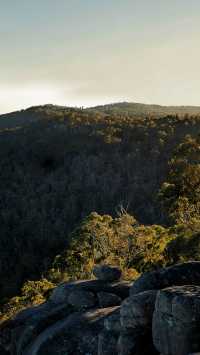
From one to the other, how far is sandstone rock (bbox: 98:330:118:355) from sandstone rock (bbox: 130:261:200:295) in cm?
207

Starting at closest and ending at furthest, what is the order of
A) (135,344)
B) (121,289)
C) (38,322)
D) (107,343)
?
(135,344) < (107,343) < (38,322) < (121,289)

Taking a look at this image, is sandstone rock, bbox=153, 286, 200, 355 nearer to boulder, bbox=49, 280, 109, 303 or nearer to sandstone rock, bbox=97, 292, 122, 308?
sandstone rock, bbox=97, 292, 122, 308

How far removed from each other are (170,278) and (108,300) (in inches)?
185

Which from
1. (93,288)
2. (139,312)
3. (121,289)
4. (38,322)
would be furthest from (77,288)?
(139,312)

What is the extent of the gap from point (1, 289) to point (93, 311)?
218ft

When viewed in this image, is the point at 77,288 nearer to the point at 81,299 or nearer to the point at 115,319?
the point at 81,299

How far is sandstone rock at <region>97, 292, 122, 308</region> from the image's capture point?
22.0 metres

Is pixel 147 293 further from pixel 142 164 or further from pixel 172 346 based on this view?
pixel 142 164

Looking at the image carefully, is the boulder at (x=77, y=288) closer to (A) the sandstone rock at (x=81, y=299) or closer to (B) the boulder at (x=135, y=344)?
(A) the sandstone rock at (x=81, y=299)

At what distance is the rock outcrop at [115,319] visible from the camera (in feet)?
45.5

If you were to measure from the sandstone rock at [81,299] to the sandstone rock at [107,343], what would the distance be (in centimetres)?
507

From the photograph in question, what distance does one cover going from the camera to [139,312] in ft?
51.8

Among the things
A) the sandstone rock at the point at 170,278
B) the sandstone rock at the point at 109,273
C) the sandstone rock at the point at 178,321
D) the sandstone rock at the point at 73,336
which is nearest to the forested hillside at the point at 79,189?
the sandstone rock at the point at 109,273

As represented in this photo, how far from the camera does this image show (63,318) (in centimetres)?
2239
